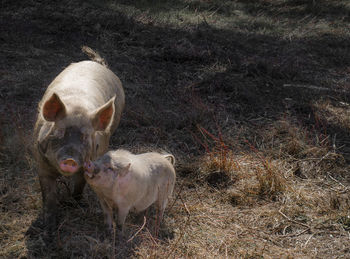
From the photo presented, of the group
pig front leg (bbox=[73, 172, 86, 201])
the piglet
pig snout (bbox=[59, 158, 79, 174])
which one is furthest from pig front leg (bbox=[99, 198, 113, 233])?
pig snout (bbox=[59, 158, 79, 174])

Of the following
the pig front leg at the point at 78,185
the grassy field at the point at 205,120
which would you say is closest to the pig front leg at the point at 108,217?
the grassy field at the point at 205,120

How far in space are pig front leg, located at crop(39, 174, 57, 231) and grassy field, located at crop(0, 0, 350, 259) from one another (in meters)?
0.11

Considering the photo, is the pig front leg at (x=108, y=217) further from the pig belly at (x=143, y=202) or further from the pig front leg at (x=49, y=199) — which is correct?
the pig front leg at (x=49, y=199)

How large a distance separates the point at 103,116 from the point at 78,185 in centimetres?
78

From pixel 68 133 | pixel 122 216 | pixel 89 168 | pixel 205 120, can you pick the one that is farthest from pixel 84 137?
pixel 205 120

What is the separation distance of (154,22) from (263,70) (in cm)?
293

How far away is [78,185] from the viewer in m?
3.84

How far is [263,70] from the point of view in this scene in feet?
24.5

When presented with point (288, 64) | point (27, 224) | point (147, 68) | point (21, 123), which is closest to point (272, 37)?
point (288, 64)

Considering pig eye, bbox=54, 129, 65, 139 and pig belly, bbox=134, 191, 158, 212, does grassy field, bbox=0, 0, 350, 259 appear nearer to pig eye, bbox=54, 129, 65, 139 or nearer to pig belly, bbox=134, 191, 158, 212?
pig belly, bbox=134, 191, 158, 212

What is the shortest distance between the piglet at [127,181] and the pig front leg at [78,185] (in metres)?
0.34

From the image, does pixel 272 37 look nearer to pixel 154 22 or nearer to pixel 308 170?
pixel 154 22

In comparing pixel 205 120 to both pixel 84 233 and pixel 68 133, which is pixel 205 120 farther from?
pixel 68 133

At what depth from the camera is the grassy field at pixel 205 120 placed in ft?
12.1
